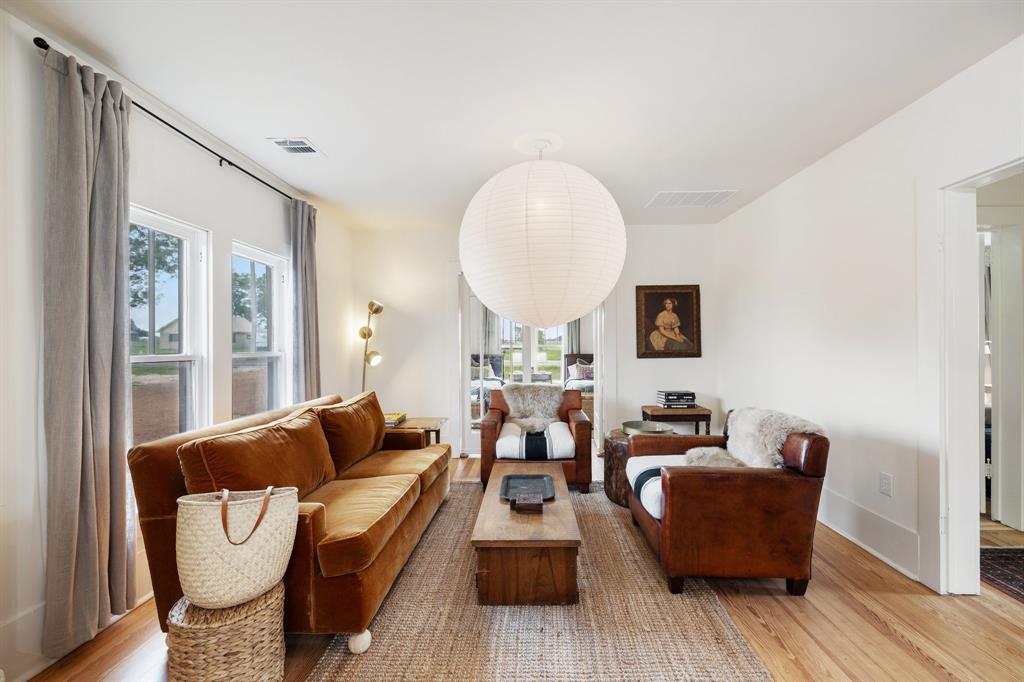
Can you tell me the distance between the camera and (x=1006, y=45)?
192 cm

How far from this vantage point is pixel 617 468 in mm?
3465

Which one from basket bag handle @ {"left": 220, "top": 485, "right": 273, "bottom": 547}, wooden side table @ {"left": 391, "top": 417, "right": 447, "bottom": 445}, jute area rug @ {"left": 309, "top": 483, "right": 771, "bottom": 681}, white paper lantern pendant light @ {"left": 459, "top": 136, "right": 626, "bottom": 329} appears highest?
white paper lantern pendant light @ {"left": 459, "top": 136, "right": 626, "bottom": 329}

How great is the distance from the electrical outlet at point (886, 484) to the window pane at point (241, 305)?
14.1ft

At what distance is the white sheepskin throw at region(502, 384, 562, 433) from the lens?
14.3ft

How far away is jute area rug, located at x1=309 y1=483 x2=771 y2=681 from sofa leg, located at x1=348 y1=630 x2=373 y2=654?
3 centimetres

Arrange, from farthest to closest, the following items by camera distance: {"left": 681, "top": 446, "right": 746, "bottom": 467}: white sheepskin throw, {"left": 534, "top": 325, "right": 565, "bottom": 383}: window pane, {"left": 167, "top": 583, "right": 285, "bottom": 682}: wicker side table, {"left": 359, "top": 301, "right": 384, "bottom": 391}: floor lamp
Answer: {"left": 534, "top": 325, "right": 565, "bottom": 383}: window pane
{"left": 359, "top": 301, "right": 384, "bottom": 391}: floor lamp
{"left": 681, "top": 446, "right": 746, "bottom": 467}: white sheepskin throw
{"left": 167, "top": 583, "right": 285, "bottom": 682}: wicker side table

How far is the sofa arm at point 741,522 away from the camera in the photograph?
7.08 feet

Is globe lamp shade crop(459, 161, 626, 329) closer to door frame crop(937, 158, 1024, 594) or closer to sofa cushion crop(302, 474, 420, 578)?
sofa cushion crop(302, 474, 420, 578)

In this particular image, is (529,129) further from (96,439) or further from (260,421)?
(96,439)

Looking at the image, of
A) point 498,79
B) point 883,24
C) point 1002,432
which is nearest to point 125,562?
point 498,79

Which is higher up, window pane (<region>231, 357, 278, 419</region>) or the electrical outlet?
window pane (<region>231, 357, 278, 419</region>)

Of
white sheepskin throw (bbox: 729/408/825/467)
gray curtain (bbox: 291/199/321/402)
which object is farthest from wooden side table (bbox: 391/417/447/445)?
white sheepskin throw (bbox: 729/408/825/467)

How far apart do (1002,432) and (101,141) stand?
5658mm

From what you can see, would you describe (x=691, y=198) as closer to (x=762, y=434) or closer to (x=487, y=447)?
(x=762, y=434)
